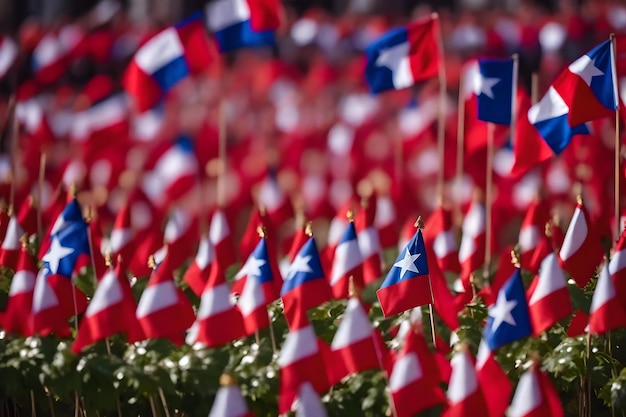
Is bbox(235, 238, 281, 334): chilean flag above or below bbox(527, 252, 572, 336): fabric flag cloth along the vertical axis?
above

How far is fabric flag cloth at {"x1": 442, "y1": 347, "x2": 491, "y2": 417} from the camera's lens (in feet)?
19.0

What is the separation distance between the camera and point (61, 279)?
7.37 m

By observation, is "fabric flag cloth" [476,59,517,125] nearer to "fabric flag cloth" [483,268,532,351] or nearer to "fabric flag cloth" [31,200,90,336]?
"fabric flag cloth" [483,268,532,351]

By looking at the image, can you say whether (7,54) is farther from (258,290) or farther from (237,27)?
(258,290)

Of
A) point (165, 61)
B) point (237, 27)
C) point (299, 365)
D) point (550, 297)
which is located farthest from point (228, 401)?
point (237, 27)

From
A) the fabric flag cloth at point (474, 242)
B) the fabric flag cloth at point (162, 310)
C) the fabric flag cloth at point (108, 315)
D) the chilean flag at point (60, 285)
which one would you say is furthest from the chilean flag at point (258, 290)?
the fabric flag cloth at point (474, 242)

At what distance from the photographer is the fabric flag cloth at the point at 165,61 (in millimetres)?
9914

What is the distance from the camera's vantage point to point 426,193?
1664cm

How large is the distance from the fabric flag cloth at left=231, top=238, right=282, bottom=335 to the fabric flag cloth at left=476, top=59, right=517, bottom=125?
7.08 feet

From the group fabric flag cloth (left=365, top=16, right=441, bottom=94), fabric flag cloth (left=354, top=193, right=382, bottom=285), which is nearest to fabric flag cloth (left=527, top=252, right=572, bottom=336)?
fabric flag cloth (left=354, top=193, right=382, bottom=285)

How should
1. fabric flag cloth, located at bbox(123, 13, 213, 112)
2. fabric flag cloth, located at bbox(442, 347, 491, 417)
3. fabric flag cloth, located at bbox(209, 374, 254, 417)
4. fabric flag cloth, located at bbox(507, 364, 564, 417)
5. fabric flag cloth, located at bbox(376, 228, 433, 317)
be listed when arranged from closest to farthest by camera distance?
fabric flag cloth, located at bbox(209, 374, 254, 417)
fabric flag cloth, located at bbox(507, 364, 564, 417)
fabric flag cloth, located at bbox(442, 347, 491, 417)
fabric flag cloth, located at bbox(376, 228, 433, 317)
fabric flag cloth, located at bbox(123, 13, 213, 112)

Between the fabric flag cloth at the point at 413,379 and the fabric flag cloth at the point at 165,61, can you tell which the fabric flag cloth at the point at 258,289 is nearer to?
the fabric flag cloth at the point at 413,379

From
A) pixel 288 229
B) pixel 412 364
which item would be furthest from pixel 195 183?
pixel 412 364

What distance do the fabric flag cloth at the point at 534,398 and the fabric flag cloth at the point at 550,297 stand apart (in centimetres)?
90
